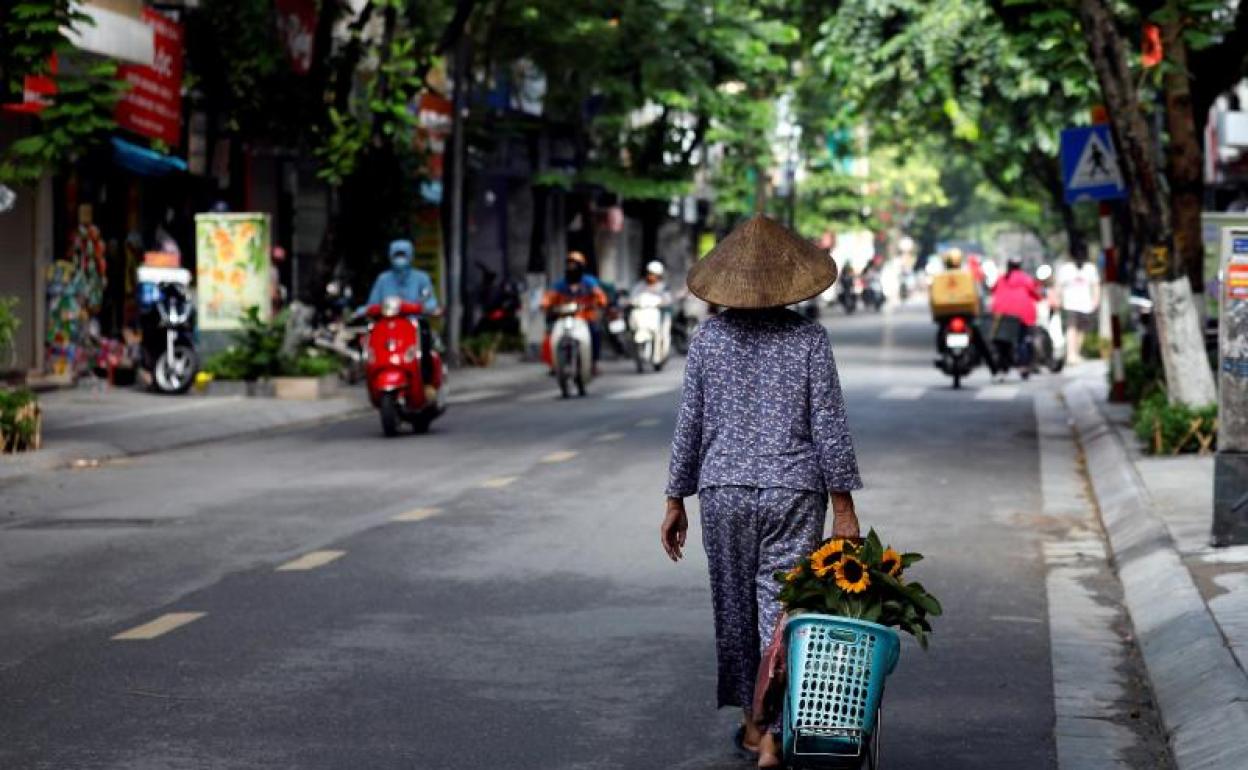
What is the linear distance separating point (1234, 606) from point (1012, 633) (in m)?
0.95

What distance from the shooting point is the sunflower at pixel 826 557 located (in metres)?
6.44

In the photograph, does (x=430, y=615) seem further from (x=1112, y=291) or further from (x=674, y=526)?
(x=1112, y=291)

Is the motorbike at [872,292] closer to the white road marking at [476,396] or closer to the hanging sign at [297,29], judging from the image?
the hanging sign at [297,29]

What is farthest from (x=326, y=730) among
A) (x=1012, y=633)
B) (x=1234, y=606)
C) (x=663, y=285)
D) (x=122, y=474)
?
(x=663, y=285)

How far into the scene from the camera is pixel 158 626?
33.9 feet

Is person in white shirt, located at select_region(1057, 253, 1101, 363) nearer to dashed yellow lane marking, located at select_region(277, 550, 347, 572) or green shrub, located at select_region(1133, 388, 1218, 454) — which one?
green shrub, located at select_region(1133, 388, 1218, 454)

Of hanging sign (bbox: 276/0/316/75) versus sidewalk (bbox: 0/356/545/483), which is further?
hanging sign (bbox: 276/0/316/75)

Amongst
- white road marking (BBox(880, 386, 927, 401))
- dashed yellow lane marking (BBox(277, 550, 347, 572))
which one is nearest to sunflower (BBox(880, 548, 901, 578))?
dashed yellow lane marking (BBox(277, 550, 347, 572))

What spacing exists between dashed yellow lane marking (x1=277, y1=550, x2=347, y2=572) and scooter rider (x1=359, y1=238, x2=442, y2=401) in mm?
9171

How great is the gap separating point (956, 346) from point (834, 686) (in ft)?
82.9

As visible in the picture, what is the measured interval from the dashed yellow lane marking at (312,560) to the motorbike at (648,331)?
24.7 metres

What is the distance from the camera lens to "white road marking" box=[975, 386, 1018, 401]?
29.0 meters

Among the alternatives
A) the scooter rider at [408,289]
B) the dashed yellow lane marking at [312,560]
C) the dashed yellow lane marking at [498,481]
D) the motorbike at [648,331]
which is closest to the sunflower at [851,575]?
the dashed yellow lane marking at [312,560]

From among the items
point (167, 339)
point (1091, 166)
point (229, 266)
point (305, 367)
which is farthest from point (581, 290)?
point (1091, 166)
